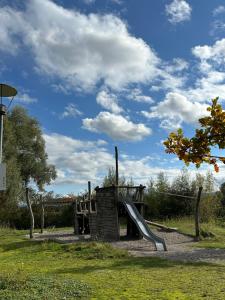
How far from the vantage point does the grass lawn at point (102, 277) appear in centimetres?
581

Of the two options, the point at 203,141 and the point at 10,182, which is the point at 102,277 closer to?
the point at 203,141

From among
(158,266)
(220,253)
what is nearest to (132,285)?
(158,266)

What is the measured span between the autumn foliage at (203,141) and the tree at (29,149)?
1280 inches

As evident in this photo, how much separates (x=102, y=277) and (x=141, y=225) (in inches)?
287

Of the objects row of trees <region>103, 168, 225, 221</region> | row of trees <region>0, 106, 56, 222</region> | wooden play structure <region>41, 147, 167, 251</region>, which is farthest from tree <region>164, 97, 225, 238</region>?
row of trees <region>0, 106, 56, 222</region>

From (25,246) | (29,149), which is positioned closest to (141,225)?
(25,246)

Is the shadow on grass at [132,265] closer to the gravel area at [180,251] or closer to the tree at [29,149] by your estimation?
the gravel area at [180,251]

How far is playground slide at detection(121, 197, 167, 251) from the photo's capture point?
500 inches

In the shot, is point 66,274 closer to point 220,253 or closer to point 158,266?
point 158,266

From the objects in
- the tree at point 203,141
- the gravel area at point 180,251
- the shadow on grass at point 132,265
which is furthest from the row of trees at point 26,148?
the tree at point 203,141

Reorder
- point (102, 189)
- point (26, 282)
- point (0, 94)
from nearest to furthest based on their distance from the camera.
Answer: point (26, 282), point (0, 94), point (102, 189)

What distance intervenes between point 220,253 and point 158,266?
9.62 ft

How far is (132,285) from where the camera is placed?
21.5 feet

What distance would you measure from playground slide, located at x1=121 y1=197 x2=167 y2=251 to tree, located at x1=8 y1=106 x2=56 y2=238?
21.4 metres
